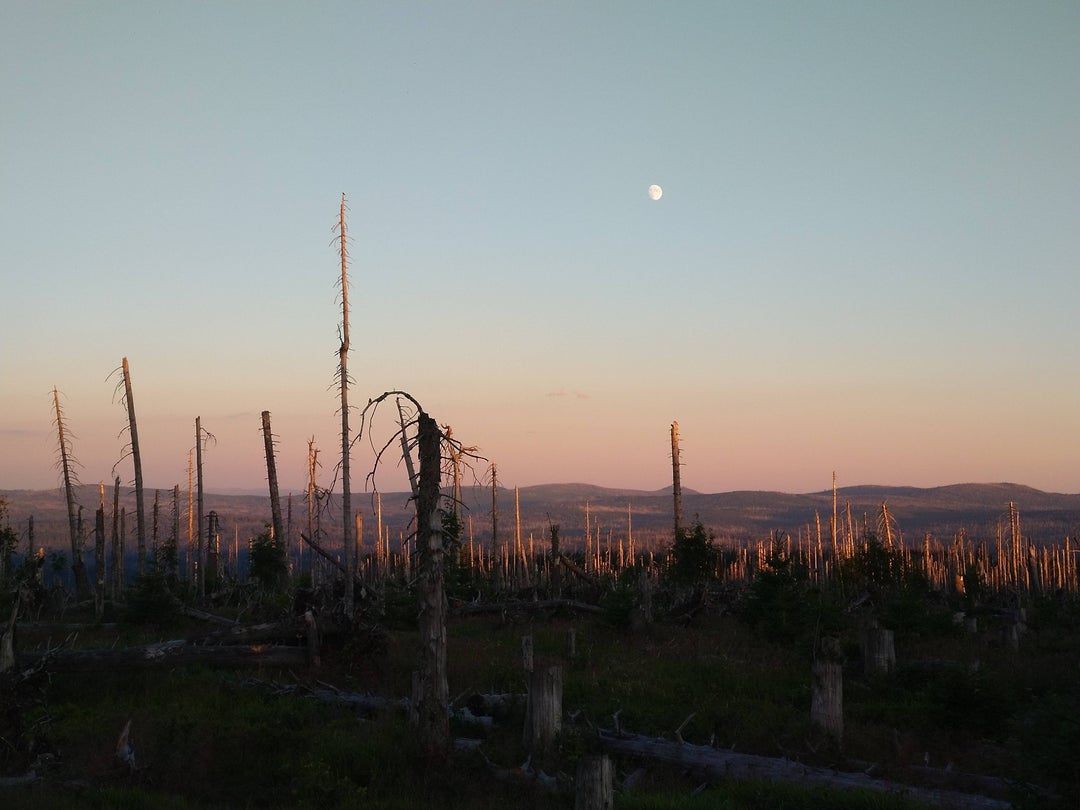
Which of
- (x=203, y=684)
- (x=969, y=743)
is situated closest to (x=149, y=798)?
(x=203, y=684)

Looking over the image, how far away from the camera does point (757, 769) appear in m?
11.9

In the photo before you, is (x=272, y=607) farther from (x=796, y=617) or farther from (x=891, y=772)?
(x=891, y=772)

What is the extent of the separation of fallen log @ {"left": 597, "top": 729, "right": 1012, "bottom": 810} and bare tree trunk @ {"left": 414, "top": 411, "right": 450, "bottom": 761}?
8.18ft

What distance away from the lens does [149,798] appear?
11547mm

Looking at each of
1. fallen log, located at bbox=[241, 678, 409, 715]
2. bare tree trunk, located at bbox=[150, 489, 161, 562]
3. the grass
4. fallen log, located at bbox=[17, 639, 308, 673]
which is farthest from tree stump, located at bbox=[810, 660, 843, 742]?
Result: bare tree trunk, located at bbox=[150, 489, 161, 562]

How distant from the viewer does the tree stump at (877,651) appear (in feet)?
60.1

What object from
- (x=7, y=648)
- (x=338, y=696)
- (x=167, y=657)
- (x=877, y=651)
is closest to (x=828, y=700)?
(x=877, y=651)

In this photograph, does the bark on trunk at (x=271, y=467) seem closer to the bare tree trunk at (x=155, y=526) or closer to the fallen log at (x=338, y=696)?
the bare tree trunk at (x=155, y=526)

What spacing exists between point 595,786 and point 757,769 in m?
4.26

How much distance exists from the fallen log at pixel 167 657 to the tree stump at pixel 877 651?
12436mm

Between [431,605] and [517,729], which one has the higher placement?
[431,605]

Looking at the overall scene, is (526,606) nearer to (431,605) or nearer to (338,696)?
(338,696)

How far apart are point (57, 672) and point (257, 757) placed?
615 centimetres

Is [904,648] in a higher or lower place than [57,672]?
lower
